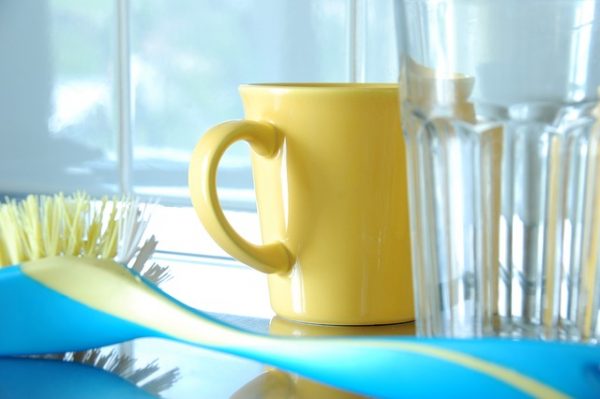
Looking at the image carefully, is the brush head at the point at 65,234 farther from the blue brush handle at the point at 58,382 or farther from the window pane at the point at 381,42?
the window pane at the point at 381,42

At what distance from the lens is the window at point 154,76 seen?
634 mm

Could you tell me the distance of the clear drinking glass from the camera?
11.9 inches

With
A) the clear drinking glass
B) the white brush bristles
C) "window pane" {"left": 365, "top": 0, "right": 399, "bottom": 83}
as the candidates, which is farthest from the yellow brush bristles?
"window pane" {"left": 365, "top": 0, "right": 399, "bottom": 83}

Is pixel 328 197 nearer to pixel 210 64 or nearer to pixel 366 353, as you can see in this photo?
pixel 366 353

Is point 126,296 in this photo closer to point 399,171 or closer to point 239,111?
point 399,171

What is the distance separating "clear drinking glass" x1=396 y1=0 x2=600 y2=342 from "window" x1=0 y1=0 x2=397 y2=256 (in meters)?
0.26

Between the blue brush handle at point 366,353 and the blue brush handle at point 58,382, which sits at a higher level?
the blue brush handle at point 366,353

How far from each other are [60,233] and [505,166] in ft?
0.52

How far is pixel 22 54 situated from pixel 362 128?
45cm

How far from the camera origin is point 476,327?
328mm

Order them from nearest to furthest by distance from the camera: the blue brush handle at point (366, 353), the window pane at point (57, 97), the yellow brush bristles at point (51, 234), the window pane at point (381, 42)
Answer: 1. the blue brush handle at point (366, 353)
2. the yellow brush bristles at point (51, 234)
3. the window pane at point (381, 42)
4. the window pane at point (57, 97)

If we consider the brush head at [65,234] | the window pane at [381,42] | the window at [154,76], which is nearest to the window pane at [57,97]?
the window at [154,76]

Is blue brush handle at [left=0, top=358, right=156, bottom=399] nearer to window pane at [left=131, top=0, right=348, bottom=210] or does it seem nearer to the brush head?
the brush head

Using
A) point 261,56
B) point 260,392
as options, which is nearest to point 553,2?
point 260,392
